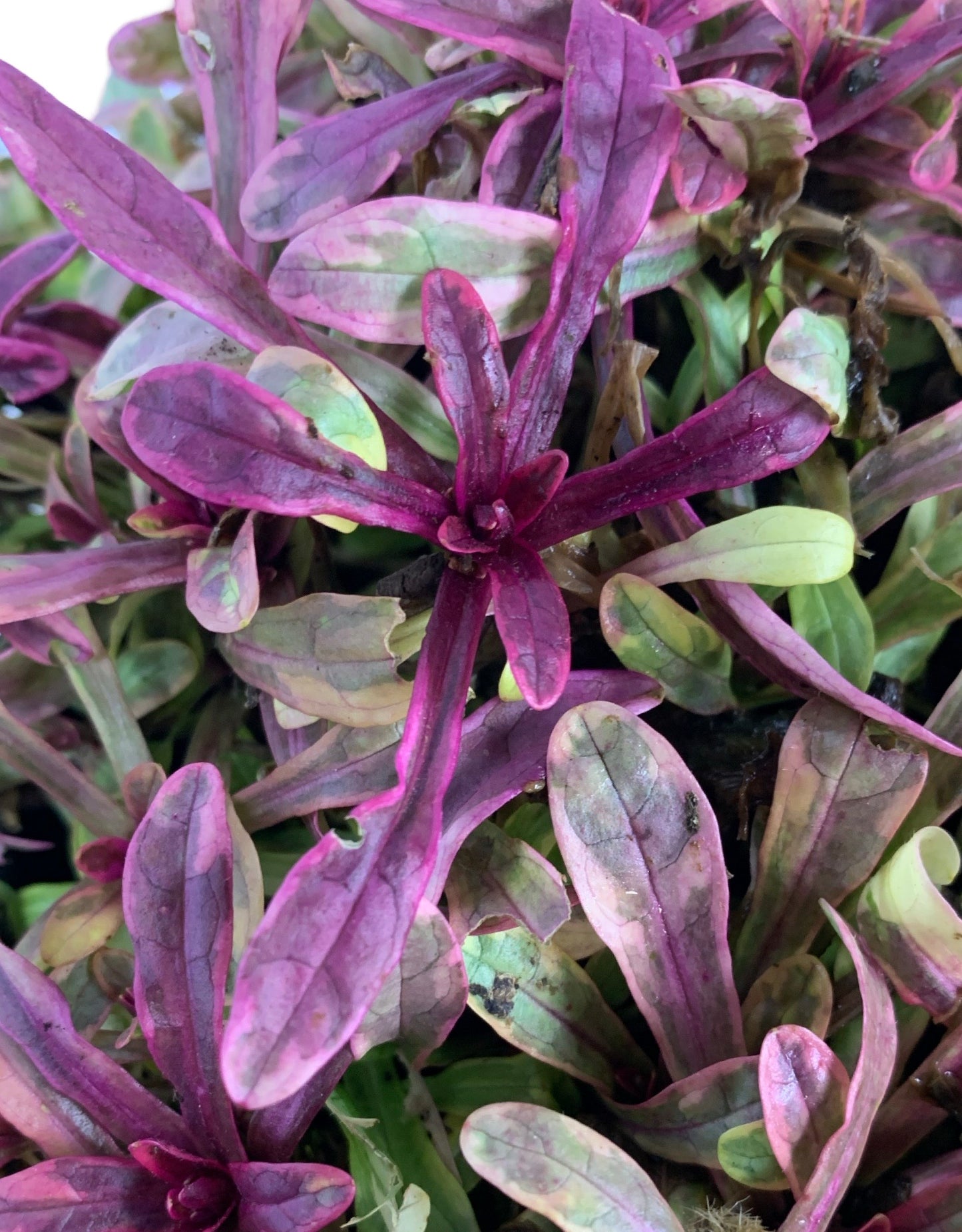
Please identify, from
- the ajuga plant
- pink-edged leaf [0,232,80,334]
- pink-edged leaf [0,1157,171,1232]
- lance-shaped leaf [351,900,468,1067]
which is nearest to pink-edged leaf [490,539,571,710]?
the ajuga plant

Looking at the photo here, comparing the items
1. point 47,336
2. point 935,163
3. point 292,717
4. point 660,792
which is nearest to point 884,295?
point 935,163

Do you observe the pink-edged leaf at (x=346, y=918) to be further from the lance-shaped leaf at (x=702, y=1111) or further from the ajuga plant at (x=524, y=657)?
the lance-shaped leaf at (x=702, y=1111)

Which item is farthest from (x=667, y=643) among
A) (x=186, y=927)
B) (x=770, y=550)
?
(x=186, y=927)

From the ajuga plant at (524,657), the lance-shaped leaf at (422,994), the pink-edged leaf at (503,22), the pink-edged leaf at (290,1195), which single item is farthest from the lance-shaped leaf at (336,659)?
the pink-edged leaf at (503,22)

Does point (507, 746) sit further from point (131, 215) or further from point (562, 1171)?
point (131, 215)

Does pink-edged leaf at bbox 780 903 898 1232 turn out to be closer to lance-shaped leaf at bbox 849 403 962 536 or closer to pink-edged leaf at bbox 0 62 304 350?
lance-shaped leaf at bbox 849 403 962 536

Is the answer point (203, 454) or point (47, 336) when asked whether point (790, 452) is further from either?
point (47, 336)
